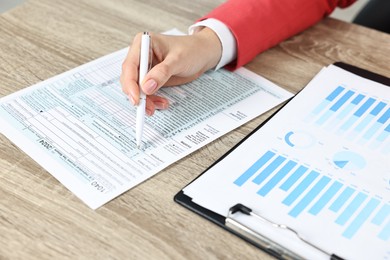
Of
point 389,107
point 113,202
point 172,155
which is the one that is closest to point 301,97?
point 389,107

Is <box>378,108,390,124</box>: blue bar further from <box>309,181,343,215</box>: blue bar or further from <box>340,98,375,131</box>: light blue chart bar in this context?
<box>309,181,343,215</box>: blue bar

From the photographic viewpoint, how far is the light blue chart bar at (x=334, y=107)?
2.66ft

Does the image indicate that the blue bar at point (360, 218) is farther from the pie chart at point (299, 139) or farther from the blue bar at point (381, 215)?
the pie chart at point (299, 139)

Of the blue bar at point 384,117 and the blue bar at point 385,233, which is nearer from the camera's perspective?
the blue bar at point 385,233

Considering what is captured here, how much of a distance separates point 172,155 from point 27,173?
0.19 m

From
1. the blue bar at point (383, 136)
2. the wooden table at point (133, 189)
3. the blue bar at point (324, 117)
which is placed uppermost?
the blue bar at point (383, 136)

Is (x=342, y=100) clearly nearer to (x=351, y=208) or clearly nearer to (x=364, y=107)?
(x=364, y=107)

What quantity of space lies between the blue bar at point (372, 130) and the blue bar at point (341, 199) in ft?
0.41

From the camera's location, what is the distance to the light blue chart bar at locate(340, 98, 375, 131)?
0.80m

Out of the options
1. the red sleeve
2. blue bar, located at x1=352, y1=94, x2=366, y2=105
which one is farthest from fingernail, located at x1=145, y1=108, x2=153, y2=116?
blue bar, located at x1=352, y1=94, x2=366, y2=105

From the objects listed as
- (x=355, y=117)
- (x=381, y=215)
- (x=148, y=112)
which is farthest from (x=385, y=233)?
(x=148, y=112)

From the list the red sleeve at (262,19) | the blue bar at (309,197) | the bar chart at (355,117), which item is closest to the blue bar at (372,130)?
the bar chart at (355,117)

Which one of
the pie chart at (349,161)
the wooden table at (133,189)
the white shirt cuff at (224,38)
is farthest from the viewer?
the white shirt cuff at (224,38)

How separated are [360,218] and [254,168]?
0.15 meters
